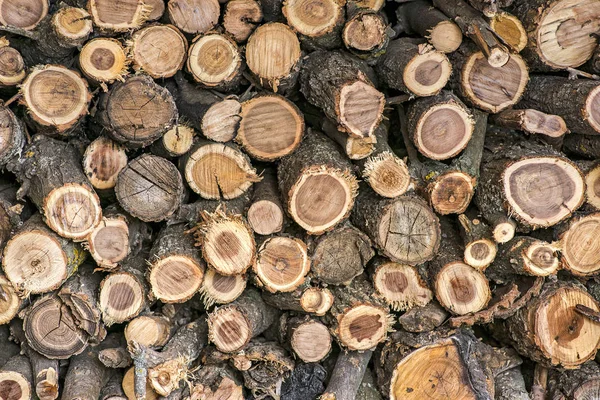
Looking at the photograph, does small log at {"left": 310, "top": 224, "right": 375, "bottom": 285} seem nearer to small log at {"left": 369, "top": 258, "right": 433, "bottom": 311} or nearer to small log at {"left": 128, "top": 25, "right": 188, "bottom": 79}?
small log at {"left": 369, "top": 258, "right": 433, "bottom": 311}

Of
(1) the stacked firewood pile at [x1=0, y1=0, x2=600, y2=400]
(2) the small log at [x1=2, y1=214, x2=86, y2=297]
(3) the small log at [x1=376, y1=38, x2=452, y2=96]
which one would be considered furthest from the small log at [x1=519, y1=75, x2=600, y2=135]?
(2) the small log at [x1=2, y1=214, x2=86, y2=297]

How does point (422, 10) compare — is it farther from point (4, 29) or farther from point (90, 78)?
point (4, 29)

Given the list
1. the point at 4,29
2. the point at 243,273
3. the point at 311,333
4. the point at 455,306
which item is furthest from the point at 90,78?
the point at 455,306

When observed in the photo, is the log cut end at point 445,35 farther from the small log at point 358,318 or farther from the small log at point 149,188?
the small log at point 149,188

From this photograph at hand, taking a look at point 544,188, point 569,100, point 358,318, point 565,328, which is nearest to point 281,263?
point 358,318

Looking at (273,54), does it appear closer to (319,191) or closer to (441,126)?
(319,191)

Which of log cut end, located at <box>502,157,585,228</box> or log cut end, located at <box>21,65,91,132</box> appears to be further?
log cut end, located at <box>502,157,585,228</box>
